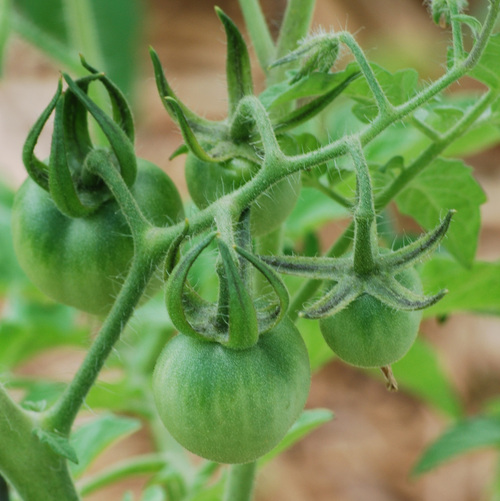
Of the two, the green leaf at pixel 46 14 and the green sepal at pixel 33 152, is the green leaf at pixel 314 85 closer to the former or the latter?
the green sepal at pixel 33 152

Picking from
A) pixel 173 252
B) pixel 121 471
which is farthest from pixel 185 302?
pixel 121 471

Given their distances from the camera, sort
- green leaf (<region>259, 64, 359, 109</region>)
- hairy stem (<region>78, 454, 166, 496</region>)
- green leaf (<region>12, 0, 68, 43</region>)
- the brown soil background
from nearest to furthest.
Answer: green leaf (<region>259, 64, 359, 109</region>), hairy stem (<region>78, 454, 166, 496</region>), green leaf (<region>12, 0, 68, 43</region>), the brown soil background

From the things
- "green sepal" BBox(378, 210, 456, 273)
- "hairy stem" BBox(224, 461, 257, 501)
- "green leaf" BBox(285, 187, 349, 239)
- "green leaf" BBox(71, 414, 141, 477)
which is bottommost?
"green leaf" BBox(71, 414, 141, 477)

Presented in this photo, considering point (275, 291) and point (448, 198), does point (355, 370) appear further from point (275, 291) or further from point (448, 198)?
point (275, 291)

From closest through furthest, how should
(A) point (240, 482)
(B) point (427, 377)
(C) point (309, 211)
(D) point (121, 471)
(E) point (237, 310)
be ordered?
(E) point (237, 310) → (A) point (240, 482) → (D) point (121, 471) → (C) point (309, 211) → (B) point (427, 377)

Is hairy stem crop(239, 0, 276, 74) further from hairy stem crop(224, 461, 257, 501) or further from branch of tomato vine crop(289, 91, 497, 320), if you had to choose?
hairy stem crop(224, 461, 257, 501)

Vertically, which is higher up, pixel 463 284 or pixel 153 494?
pixel 463 284

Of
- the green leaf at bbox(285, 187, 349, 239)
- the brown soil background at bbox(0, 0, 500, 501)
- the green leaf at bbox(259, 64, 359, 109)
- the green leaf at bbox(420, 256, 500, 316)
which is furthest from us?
the brown soil background at bbox(0, 0, 500, 501)

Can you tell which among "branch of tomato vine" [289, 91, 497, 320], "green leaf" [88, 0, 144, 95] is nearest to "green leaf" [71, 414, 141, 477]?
"branch of tomato vine" [289, 91, 497, 320]
